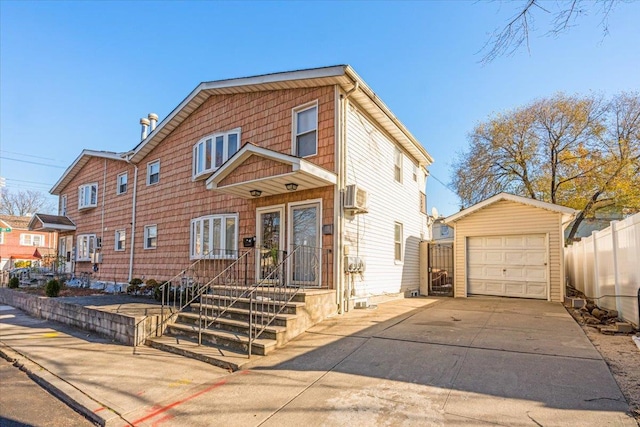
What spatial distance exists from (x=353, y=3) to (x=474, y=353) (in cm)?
722

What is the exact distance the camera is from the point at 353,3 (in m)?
7.82

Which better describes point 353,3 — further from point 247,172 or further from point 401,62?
point 247,172

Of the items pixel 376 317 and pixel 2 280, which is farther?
pixel 2 280

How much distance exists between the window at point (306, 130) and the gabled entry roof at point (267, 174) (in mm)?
1114

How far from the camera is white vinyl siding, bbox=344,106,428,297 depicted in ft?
30.2

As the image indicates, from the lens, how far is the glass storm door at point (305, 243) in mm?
8719

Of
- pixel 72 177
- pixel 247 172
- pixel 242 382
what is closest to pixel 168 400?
pixel 242 382

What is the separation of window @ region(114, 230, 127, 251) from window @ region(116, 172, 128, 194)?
1.83 meters

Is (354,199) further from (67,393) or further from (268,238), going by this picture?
(67,393)

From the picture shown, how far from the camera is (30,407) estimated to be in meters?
4.34

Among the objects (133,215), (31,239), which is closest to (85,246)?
(133,215)

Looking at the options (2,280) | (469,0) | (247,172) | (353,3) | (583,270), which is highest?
(353,3)

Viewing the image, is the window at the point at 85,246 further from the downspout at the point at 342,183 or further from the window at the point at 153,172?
the downspout at the point at 342,183

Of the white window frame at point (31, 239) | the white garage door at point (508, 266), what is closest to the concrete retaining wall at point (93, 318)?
the white garage door at point (508, 266)
